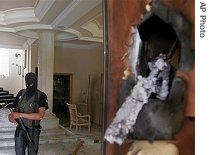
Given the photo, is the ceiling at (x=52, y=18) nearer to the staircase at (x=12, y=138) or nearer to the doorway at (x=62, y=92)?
the doorway at (x=62, y=92)

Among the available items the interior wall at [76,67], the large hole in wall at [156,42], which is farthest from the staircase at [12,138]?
the large hole in wall at [156,42]

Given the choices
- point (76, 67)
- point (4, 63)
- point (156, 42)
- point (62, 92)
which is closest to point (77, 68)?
point (76, 67)

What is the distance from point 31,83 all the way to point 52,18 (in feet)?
5.35

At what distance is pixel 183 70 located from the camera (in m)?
0.41

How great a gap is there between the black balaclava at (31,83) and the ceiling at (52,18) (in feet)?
2.54

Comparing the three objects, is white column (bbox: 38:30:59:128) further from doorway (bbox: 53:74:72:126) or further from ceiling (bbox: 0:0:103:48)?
doorway (bbox: 53:74:72:126)

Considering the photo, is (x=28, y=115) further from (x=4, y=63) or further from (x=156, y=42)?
(x=4, y=63)

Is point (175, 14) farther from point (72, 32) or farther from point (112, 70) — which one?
point (72, 32)

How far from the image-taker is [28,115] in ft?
4.11

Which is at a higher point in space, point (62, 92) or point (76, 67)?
point (76, 67)

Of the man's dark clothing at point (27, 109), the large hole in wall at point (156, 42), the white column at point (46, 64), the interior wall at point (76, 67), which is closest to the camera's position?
the large hole in wall at point (156, 42)

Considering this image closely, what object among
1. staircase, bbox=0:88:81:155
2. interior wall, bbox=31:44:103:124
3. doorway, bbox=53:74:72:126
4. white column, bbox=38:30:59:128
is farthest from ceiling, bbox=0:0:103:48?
staircase, bbox=0:88:81:155

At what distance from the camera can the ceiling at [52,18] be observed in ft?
7.20
